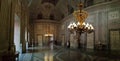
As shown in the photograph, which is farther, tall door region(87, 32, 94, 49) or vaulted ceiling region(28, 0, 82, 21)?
vaulted ceiling region(28, 0, 82, 21)

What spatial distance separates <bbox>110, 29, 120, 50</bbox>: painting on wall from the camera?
13.3m

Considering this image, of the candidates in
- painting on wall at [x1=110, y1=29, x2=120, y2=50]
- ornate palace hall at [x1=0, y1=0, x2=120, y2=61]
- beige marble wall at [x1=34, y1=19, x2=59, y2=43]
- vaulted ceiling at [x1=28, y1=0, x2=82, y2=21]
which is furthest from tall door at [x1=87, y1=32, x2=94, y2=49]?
beige marble wall at [x1=34, y1=19, x2=59, y2=43]

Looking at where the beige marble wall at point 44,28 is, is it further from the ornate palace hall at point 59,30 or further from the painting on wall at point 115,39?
the painting on wall at point 115,39

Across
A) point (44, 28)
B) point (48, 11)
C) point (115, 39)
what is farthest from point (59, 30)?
point (115, 39)

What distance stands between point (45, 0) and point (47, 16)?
3119mm

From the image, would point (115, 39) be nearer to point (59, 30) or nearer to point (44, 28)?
point (59, 30)

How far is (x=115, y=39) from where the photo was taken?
532 inches

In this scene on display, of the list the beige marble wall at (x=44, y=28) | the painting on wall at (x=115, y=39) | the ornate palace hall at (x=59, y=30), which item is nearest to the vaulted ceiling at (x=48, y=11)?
the ornate palace hall at (x=59, y=30)

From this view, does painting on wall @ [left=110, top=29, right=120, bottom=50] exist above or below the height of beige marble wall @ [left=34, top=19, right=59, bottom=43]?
below

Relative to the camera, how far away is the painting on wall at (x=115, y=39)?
Result: 13.3 meters

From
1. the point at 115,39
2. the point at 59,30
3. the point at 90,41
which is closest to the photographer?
the point at 115,39

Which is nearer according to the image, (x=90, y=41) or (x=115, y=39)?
(x=115, y=39)

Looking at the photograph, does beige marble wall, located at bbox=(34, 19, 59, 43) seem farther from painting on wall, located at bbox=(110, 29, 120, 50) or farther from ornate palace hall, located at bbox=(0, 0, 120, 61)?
painting on wall, located at bbox=(110, 29, 120, 50)

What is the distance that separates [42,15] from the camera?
2772 cm
